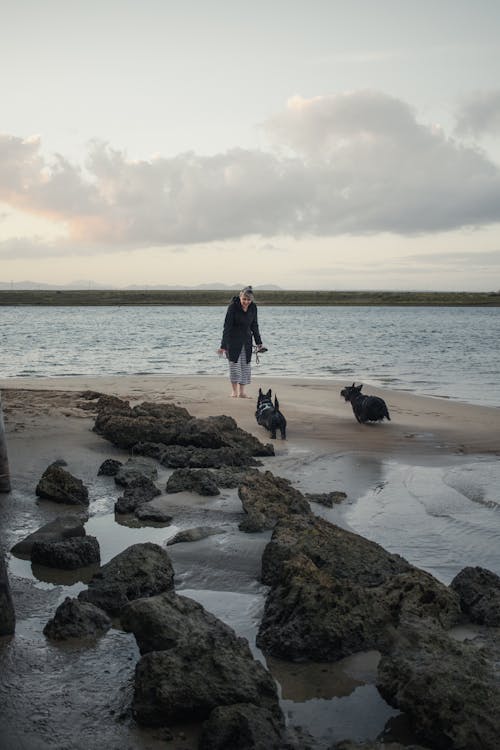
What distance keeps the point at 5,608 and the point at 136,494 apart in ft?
8.81

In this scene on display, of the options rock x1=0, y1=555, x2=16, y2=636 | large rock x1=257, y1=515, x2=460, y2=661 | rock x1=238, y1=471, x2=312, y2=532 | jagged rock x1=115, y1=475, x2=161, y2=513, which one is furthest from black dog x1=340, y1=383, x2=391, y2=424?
rock x1=0, y1=555, x2=16, y2=636

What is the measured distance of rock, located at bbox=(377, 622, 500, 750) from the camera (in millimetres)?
2977

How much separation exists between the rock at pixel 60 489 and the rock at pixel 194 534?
1.36 metres

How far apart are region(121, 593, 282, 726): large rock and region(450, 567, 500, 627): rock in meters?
1.57

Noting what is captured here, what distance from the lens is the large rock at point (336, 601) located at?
12.6 feet

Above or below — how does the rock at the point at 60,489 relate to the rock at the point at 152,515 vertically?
above

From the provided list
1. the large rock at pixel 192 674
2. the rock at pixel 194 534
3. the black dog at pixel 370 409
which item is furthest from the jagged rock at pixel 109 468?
the black dog at pixel 370 409

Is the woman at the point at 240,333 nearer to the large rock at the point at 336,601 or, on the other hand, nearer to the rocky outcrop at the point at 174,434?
the rocky outcrop at the point at 174,434

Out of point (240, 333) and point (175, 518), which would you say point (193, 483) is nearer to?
point (175, 518)

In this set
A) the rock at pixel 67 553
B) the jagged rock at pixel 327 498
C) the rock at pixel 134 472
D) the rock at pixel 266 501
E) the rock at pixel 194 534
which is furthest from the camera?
the rock at pixel 134 472

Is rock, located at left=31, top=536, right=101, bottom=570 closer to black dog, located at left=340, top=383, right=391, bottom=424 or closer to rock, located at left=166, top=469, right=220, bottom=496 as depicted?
rock, located at left=166, top=469, right=220, bottom=496

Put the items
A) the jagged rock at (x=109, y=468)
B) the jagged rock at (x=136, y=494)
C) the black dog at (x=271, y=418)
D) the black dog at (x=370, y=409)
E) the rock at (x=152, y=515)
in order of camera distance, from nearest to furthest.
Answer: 1. the rock at (x=152, y=515)
2. the jagged rock at (x=136, y=494)
3. the jagged rock at (x=109, y=468)
4. the black dog at (x=271, y=418)
5. the black dog at (x=370, y=409)

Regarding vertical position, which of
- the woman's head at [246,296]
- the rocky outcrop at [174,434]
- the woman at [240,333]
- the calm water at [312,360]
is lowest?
the calm water at [312,360]

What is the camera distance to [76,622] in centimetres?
394
